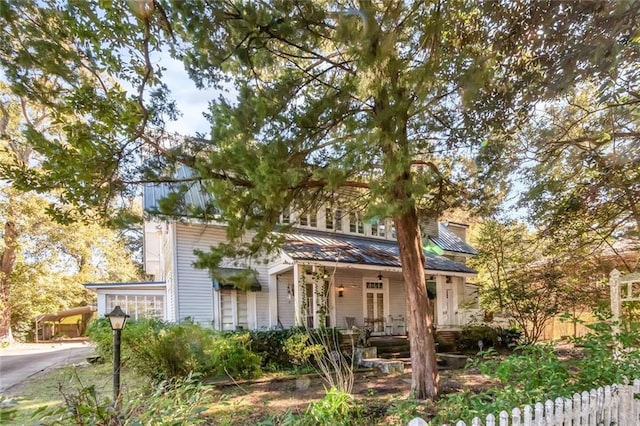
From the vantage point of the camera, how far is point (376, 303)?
17234 mm

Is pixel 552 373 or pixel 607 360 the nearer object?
pixel 552 373

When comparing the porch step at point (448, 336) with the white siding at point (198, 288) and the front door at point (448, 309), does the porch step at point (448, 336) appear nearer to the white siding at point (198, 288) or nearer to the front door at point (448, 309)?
the front door at point (448, 309)

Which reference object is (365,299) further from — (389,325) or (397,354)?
(397,354)

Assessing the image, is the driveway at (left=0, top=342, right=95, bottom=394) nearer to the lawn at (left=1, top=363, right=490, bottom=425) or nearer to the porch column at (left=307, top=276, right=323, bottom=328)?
the lawn at (left=1, top=363, right=490, bottom=425)

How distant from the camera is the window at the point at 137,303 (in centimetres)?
1694

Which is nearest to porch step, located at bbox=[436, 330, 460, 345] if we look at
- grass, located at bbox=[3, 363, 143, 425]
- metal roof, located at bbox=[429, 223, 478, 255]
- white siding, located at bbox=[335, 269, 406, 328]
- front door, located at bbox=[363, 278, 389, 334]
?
white siding, located at bbox=[335, 269, 406, 328]

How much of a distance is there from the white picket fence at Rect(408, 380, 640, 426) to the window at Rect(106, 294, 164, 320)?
16.2 metres

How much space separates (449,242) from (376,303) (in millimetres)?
5858

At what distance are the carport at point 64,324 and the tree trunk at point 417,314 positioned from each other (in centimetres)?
2572

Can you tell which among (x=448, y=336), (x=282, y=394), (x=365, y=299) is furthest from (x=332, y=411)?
(x=365, y=299)

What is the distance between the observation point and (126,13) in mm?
4465

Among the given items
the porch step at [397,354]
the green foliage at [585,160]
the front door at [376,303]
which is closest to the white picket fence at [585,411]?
the green foliage at [585,160]

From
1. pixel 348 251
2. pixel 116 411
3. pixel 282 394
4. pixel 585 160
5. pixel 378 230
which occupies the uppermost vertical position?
pixel 585 160

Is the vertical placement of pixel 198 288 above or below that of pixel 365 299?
above
